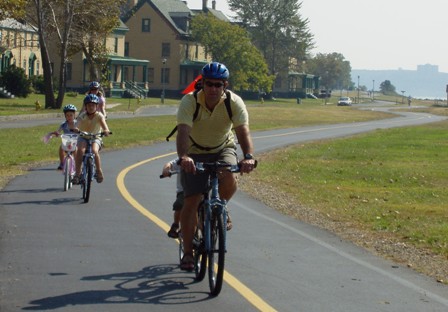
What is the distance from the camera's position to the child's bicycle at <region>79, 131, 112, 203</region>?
15.8 meters

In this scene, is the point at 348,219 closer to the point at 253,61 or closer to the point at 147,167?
the point at 147,167

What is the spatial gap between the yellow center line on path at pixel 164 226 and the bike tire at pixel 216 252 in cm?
30

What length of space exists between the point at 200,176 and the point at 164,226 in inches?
178

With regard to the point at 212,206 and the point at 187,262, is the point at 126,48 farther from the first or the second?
the point at 212,206

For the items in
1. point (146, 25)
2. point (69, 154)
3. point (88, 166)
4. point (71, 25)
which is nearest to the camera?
point (88, 166)

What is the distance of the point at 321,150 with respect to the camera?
117 feet

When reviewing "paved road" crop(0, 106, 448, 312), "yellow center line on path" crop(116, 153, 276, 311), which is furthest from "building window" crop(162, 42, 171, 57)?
"paved road" crop(0, 106, 448, 312)

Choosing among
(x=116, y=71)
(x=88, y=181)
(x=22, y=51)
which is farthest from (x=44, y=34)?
(x=88, y=181)

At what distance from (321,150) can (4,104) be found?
29.7m

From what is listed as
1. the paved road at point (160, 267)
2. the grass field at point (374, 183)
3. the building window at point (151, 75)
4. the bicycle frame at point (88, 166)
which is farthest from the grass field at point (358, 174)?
the building window at point (151, 75)

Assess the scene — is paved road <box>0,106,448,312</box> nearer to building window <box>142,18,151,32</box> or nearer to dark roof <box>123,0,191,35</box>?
dark roof <box>123,0,191,35</box>

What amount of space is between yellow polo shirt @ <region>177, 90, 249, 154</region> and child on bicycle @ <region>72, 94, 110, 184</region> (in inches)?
285

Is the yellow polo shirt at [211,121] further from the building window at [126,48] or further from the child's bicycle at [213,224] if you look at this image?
the building window at [126,48]

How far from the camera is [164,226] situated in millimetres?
13391
